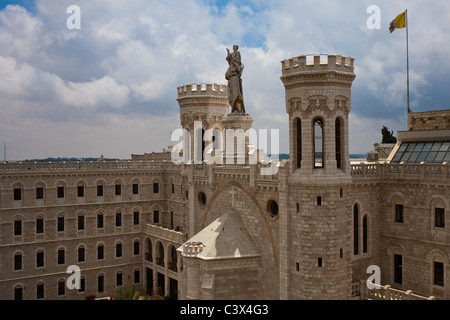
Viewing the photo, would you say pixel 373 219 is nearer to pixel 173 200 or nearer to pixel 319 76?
pixel 319 76

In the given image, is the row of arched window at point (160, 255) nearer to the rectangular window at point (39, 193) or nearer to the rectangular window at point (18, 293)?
the rectangular window at point (39, 193)

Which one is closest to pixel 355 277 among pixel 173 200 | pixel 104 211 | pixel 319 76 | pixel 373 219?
pixel 373 219

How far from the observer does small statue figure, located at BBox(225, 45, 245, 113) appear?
36.2 m

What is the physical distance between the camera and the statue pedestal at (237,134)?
118 ft

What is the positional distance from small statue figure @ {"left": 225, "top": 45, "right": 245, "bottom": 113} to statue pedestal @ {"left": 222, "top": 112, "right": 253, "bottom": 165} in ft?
Answer: 2.73

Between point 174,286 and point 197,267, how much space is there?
60.9 ft

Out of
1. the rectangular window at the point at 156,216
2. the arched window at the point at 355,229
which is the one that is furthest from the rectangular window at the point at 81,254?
the arched window at the point at 355,229

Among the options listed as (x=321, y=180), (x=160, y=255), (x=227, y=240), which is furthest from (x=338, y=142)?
(x=160, y=255)

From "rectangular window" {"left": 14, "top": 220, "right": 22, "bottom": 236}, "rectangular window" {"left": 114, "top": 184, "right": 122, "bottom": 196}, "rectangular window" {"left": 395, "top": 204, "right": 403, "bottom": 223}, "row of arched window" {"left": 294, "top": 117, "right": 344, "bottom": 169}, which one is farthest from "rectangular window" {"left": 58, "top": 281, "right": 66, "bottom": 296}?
"rectangular window" {"left": 395, "top": 204, "right": 403, "bottom": 223}

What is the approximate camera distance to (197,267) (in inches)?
1184

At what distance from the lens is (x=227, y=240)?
102ft

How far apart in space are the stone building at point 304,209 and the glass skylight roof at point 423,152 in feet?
0.34

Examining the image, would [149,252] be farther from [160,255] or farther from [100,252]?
[100,252]

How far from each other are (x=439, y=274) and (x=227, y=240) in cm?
1415
